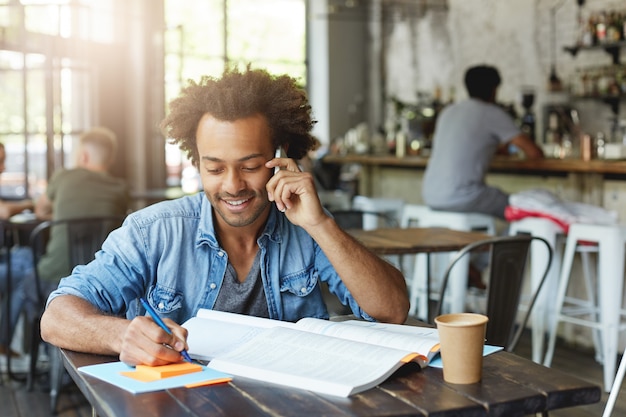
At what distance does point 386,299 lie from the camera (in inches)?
75.6

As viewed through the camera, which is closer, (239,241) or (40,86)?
(239,241)

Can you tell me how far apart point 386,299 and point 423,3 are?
820cm

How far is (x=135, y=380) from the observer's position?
141 centimetres

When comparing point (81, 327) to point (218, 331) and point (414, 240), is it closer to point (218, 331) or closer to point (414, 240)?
point (218, 331)

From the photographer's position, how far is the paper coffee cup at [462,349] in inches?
53.1

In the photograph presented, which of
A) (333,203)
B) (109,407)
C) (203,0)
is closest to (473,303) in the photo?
(333,203)

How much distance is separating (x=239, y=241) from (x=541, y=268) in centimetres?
279

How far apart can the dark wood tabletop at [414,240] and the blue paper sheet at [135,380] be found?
1934mm

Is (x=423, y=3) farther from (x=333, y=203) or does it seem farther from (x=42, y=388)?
(x=42, y=388)

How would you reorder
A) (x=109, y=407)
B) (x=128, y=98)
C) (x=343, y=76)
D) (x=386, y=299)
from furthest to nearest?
(x=343, y=76) < (x=128, y=98) < (x=386, y=299) < (x=109, y=407)

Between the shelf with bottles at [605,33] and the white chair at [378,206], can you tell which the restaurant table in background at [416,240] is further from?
the shelf with bottles at [605,33]

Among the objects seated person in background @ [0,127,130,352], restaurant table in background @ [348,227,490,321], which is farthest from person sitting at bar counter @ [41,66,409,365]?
seated person in background @ [0,127,130,352]

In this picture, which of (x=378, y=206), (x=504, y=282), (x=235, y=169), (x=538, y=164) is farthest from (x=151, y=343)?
(x=378, y=206)

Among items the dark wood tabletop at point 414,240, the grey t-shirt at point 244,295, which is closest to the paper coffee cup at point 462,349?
the grey t-shirt at point 244,295
